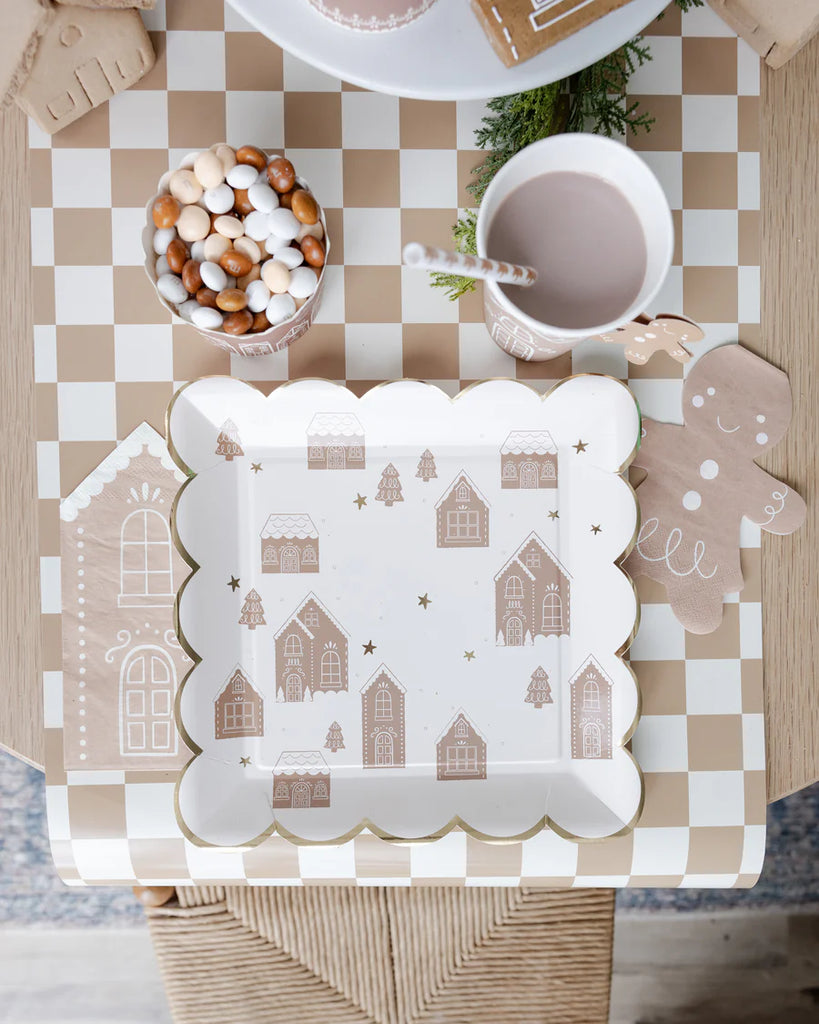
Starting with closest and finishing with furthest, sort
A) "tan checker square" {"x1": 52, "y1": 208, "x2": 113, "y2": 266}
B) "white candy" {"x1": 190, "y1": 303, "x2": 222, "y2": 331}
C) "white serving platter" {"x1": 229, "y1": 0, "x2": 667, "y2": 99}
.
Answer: "white serving platter" {"x1": 229, "y1": 0, "x2": 667, "y2": 99} < "white candy" {"x1": 190, "y1": 303, "x2": 222, "y2": 331} < "tan checker square" {"x1": 52, "y1": 208, "x2": 113, "y2": 266}

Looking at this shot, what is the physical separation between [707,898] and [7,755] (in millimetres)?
1204

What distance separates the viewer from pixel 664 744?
2.86 feet

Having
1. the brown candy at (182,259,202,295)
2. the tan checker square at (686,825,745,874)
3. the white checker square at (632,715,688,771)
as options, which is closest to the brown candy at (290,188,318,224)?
the brown candy at (182,259,202,295)

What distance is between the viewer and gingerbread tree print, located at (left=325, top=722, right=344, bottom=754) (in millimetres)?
850

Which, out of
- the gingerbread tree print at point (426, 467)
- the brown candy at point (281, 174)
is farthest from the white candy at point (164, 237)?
the gingerbread tree print at point (426, 467)

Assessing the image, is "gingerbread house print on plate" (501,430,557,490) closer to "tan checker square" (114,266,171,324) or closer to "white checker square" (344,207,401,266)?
"white checker square" (344,207,401,266)

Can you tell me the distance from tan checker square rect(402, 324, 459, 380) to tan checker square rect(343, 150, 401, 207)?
13 cm

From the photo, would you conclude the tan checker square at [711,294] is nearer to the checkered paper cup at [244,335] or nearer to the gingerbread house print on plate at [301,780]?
the checkered paper cup at [244,335]

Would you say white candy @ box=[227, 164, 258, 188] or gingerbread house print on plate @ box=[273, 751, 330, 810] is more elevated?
white candy @ box=[227, 164, 258, 188]

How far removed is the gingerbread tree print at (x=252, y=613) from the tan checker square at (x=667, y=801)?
0.45 m

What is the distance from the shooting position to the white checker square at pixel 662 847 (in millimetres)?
868

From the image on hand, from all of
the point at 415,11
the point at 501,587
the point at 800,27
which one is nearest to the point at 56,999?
Answer: the point at 501,587

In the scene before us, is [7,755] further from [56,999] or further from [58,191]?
[58,191]

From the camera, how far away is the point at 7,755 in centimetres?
134
